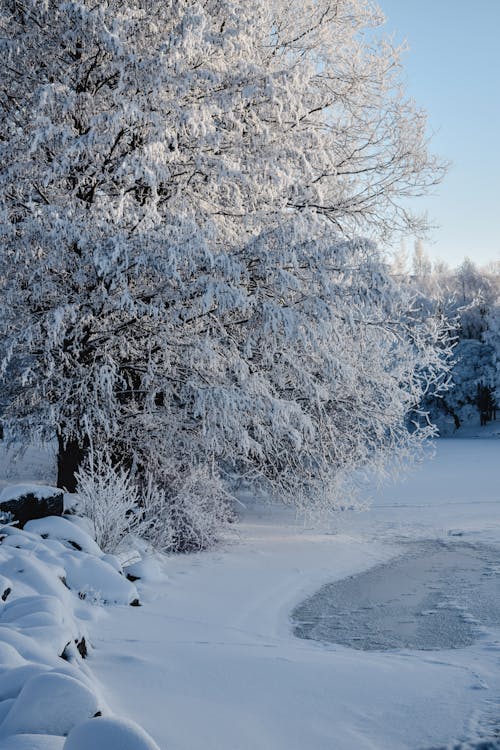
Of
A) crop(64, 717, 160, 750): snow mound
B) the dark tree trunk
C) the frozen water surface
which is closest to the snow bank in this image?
crop(64, 717, 160, 750): snow mound

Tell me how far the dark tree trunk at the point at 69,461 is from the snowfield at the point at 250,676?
2.25 m

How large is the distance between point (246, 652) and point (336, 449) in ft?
20.0

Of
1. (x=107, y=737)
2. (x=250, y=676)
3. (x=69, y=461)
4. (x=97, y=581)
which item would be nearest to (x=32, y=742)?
(x=107, y=737)

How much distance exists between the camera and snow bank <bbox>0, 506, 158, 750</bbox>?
2486mm

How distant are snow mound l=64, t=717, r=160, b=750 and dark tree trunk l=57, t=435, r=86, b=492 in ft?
24.6

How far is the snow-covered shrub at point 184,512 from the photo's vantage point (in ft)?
29.2

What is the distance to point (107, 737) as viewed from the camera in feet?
7.62

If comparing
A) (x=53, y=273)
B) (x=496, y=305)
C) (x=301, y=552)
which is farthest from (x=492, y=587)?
(x=496, y=305)

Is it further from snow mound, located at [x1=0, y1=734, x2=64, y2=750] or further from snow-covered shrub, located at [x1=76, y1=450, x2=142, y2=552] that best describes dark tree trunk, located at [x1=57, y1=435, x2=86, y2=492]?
snow mound, located at [x1=0, y1=734, x2=64, y2=750]

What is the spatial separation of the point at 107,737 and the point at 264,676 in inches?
68.6

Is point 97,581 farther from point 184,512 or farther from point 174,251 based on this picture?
point 174,251

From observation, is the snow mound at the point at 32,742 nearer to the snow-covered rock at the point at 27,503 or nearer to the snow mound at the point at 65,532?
the snow mound at the point at 65,532

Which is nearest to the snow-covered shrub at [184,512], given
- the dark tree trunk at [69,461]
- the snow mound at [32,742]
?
the dark tree trunk at [69,461]

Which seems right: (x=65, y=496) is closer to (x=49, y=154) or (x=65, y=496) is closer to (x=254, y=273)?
(x=254, y=273)
